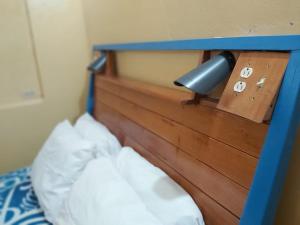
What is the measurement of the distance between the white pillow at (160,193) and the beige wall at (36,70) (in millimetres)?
1150

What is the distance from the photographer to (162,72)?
1231 millimetres

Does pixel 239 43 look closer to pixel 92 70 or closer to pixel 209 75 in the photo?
pixel 209 75

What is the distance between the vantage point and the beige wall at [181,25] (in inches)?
27.5

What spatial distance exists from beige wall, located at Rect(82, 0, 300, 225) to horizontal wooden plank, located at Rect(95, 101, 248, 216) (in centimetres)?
15

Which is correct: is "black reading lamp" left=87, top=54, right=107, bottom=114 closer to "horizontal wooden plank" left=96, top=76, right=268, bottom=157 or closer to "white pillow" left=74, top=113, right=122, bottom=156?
"white pillow" left=74, top=113, right=122, bottom=156

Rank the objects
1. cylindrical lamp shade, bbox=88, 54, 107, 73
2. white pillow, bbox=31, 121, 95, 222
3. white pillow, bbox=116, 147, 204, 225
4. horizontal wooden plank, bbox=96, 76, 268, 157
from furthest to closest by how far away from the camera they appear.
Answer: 1. cylindrical lamp shade, bbox=88, 54, 107, 73
2. white pillow, bbox=31, 121, 95, 222
3. white pillow, bbox=116, 147, 204, 225
4. horizontal wooden plank, bbox=96, 76, 268, 157

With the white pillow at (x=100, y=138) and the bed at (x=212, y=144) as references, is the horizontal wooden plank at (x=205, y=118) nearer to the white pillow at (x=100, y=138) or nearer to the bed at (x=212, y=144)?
the bed at (x=212, y=144)

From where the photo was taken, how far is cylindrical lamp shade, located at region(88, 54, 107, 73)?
172 centimetres

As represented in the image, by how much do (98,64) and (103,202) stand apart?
104 cm

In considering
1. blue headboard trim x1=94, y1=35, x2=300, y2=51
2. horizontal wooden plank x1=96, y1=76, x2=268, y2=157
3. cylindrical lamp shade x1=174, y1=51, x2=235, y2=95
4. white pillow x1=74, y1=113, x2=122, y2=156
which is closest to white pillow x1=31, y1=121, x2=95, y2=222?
white pillow x1=74, y1=113, x2=122, y2=156

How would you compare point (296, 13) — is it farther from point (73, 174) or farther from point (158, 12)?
point (73, 174)

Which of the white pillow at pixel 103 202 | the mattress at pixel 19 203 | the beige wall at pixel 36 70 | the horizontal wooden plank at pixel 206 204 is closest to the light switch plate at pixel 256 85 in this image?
the horizontal wooden plank at pixel 206 204

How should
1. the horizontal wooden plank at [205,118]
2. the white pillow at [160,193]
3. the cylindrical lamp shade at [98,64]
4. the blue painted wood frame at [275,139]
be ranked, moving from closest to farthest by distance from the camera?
the blue painted wood frame at [275,139] < the horizontal wooden plank at [205,118] < the white pillow at [160,193] < the cylindrical lamp shade at [98,64]

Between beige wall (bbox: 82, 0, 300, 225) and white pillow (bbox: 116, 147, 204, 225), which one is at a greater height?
beige wall (bbox: 82, 0, 300, 225)
